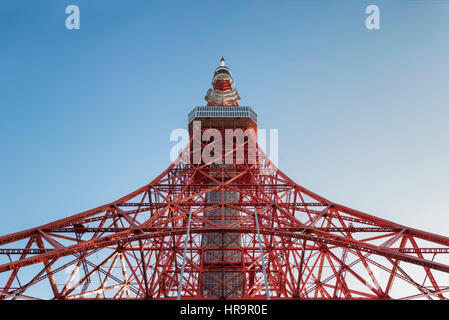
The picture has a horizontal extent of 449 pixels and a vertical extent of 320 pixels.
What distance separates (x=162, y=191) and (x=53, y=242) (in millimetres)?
8037

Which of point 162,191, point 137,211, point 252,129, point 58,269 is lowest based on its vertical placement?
point 58,269

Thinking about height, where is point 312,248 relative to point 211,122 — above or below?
below
